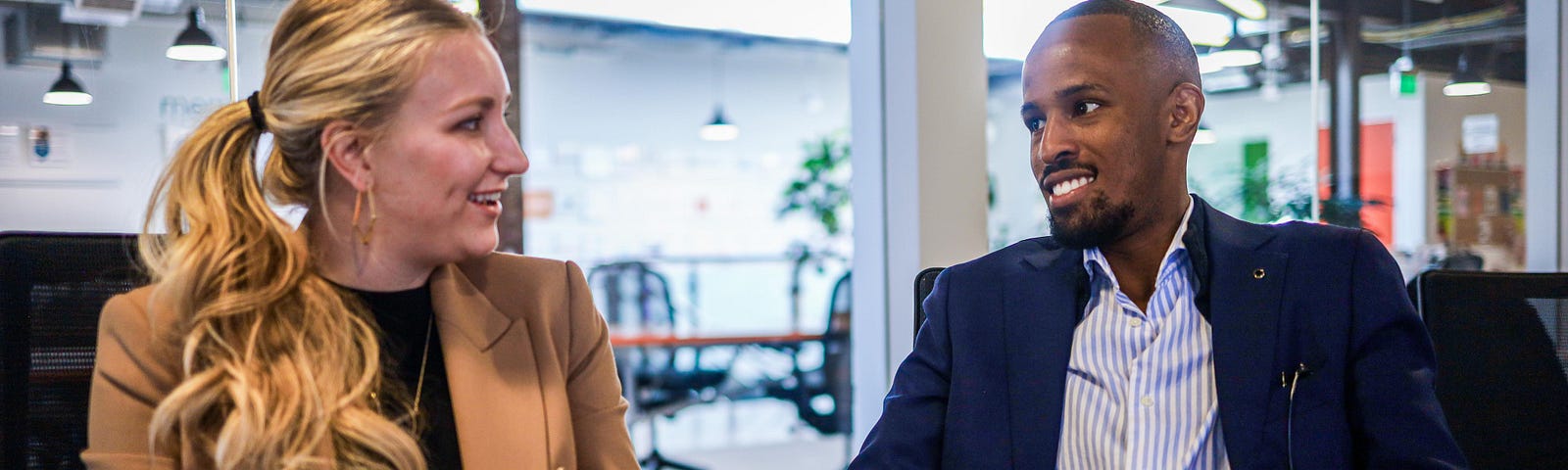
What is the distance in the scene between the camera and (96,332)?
4.44ft

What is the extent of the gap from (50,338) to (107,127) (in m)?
1.27

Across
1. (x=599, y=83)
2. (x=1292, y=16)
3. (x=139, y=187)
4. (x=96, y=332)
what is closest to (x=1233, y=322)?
(x=96, y=332)

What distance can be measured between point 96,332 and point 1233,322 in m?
1.35

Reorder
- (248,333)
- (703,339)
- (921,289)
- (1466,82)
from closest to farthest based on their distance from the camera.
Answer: (248,333) < (921,289) < (1466,82) < (703,339)

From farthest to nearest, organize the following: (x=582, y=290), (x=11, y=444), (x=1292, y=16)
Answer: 1. (x=1292, y=16)
2. (x=582, y=290)
3. (x=11, y=444)

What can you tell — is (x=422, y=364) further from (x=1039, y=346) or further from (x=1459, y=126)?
(x=1459, y=126)

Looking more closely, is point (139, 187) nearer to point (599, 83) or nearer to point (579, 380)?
point (579, 380)

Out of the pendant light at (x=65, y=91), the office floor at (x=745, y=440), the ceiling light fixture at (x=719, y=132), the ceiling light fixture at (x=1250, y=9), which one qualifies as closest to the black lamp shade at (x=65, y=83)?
→ the pendant light at (x=65, y=91)

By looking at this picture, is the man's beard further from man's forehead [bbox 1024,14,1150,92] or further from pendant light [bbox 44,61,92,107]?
pendant light [bbox 44,61,92,107]

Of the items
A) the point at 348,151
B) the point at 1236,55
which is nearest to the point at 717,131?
the point at 1236,55

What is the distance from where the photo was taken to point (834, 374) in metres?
5.71

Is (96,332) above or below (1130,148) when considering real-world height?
below

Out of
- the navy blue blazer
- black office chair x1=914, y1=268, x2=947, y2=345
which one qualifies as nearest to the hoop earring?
the navy blue blazer

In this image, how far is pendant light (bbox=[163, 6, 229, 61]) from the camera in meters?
2.21
